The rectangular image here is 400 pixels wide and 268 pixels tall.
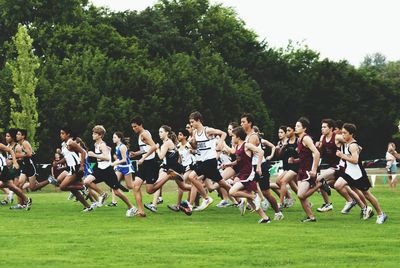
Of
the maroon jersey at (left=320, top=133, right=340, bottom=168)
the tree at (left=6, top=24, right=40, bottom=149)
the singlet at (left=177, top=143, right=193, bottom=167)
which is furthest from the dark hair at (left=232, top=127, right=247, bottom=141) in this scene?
the tree at (left=6, top=24, right=40, bottom=149)

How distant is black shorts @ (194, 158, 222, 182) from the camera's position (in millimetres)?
25094

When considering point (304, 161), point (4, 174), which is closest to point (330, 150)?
point (304, 161)

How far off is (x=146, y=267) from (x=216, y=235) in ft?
15.6

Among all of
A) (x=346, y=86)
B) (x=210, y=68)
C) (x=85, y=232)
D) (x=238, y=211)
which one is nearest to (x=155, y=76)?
(x=210, y=68)

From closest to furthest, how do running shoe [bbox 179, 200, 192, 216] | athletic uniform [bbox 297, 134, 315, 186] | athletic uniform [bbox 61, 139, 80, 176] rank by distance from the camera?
athletic uniform [bbox 297, 134, 315, 186]
running shoe [bbox 179, 200, 192, 216]
athletic uniform [bbox 61, 139, 80, 176]

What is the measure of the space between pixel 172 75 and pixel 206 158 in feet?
167

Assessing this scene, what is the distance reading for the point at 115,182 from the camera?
2569cm

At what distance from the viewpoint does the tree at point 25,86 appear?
202ft

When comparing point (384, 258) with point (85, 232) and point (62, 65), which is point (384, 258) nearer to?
point (85, 232)

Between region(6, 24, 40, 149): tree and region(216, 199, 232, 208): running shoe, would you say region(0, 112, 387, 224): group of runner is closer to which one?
region(216, 199, 232, 208): running shoe

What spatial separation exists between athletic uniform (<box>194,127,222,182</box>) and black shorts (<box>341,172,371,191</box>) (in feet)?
13.2

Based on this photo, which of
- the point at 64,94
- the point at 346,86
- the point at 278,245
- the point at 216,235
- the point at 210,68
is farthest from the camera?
the point at 346,86

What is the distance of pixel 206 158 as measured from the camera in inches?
988

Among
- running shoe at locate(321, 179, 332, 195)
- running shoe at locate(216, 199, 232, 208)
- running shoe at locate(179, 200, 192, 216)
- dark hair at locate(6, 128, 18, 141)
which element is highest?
dark hair at locate(6, 128, 18, 141)
